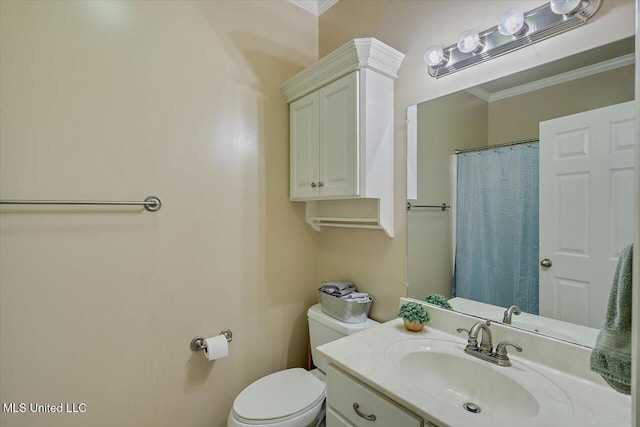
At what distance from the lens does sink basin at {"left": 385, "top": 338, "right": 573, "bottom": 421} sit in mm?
850

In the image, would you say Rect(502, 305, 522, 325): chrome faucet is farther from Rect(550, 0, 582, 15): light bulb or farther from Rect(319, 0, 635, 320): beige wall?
Rect(550, 0, 582, 15): light bulb

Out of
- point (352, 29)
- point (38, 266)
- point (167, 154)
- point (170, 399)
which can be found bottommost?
point (170, 399)

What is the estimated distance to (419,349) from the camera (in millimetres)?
1144

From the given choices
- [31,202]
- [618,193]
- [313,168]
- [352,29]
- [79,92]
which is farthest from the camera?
[352,29]

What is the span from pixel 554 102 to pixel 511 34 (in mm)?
291

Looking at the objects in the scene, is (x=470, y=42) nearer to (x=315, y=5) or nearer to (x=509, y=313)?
(x=509, y=313)

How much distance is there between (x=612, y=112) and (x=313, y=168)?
118cm

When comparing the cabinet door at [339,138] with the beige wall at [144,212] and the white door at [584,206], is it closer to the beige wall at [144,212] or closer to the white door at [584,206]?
the beige wall at [144,212]

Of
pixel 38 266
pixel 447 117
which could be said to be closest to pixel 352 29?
pixel 447 117

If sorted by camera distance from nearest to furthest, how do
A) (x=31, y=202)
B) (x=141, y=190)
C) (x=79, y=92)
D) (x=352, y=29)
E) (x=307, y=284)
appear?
(x=31, y=202), (x=79, y=92), (x=141, y=190), (x=352, y=29), (x=307, y=284)

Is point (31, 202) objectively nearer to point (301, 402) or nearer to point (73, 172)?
point (73, 172)

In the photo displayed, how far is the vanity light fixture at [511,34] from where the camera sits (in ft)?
3.05

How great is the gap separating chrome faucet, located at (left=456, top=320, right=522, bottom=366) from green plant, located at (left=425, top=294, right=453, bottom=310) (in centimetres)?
19

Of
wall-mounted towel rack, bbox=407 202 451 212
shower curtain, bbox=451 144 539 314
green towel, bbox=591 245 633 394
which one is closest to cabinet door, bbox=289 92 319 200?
wall-mounted towel rack, bbox=407 202 451 212
